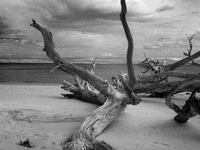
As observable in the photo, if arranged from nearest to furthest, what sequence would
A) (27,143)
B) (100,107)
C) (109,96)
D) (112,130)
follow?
1. (27,143)
2. (112,130)
3. (100,107)
4. (109,96)

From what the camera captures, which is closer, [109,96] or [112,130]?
[112,130]

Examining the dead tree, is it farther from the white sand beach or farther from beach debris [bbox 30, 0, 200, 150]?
the white sand beach

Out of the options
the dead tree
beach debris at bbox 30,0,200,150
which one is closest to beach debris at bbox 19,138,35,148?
beach debris at bbox 30,0,200,150

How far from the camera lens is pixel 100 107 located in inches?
168

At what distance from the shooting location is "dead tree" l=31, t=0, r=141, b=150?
3016 millimetres

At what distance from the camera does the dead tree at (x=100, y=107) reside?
3016mm

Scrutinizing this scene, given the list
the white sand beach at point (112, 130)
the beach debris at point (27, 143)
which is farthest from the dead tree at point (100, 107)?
the beach debris at point (27, 143)

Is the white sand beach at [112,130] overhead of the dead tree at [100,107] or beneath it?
beneath

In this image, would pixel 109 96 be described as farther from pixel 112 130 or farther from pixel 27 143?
pixel 27 143

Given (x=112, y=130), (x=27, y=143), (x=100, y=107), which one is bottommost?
(x=112, y=130)

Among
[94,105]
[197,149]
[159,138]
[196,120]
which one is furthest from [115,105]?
[94,105]

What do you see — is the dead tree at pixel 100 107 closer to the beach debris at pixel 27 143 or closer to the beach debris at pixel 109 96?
the beach debris at pixel 109 96

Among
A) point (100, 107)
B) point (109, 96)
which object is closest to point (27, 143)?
point (100, 107)

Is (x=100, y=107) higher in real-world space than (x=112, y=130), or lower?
higher
